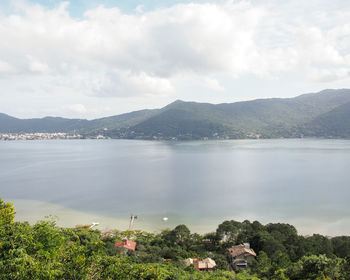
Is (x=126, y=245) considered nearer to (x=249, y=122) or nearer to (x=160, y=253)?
(x=160, y=253)

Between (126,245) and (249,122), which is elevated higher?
(249,122)

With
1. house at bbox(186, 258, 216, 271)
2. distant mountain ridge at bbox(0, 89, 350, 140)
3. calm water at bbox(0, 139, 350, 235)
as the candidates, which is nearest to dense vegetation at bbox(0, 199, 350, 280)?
house at bbox(186, 258, 216, 271)

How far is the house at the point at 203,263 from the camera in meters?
12.6

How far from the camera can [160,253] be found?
48.4 ft

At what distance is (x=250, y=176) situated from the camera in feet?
132

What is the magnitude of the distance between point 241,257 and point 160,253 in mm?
4382

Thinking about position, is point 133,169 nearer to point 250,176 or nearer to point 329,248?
point 250,176

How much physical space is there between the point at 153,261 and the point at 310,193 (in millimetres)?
23449

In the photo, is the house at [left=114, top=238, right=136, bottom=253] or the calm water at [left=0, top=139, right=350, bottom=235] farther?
the calm water at [left=0, top=139, right=350, bottom=235]

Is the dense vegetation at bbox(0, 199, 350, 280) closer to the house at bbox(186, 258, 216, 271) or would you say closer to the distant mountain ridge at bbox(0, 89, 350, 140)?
the house at bbox(186, 258, 216, 271)

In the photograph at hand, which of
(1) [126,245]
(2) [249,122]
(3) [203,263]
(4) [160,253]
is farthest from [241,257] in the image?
(2) [249,122]

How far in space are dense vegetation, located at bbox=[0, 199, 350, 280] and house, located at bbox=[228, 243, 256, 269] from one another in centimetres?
42

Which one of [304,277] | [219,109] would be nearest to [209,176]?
[304,277]

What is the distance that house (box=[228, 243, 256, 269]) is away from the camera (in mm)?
13852
